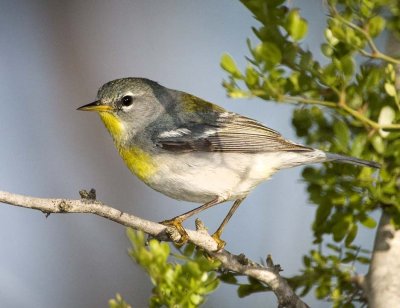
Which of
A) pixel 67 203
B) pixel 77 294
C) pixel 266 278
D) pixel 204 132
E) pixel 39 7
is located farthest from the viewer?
pixel 39 7

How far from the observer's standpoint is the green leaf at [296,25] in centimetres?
199

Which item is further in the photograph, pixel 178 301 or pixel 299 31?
pixel 299 31

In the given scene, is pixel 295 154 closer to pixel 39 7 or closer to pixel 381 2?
pixel 381 2

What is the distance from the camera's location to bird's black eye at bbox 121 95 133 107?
358cm

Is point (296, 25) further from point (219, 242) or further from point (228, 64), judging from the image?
point (219, 242)

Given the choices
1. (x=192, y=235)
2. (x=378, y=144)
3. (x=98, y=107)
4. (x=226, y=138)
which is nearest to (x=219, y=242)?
(x=192, y=235)

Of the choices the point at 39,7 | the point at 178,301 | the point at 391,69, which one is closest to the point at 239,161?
the point at 391,69

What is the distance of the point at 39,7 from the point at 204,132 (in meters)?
1.98

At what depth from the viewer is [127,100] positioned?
11.8 feet

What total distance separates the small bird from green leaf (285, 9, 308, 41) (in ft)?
2.83

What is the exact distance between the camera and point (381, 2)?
2.03 metres

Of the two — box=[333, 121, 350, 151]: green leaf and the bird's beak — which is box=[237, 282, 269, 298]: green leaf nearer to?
box=[333, 121, 350, 151]: green leaf

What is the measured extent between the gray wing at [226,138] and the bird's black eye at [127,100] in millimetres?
349

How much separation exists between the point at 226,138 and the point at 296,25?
1.34 metres
